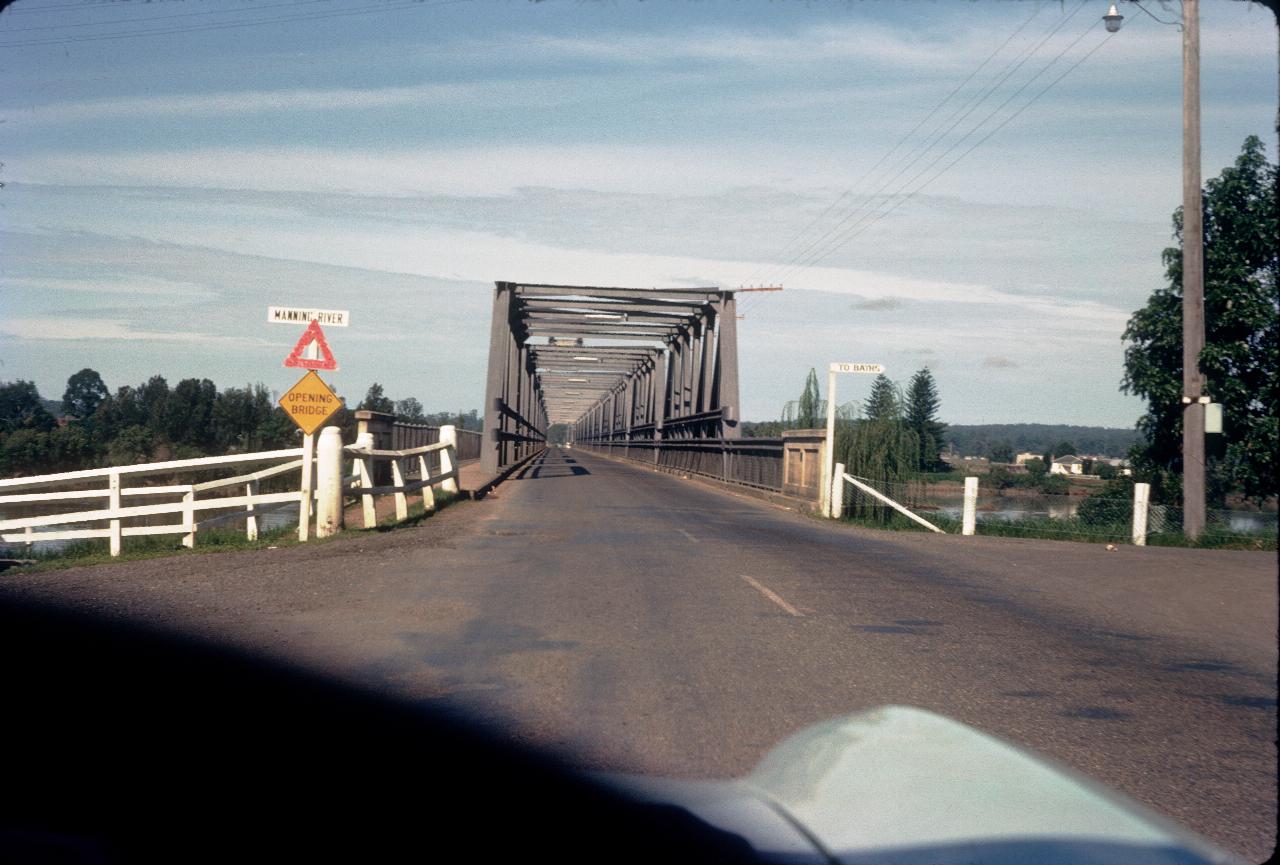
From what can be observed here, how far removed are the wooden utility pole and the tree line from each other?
1147 cm

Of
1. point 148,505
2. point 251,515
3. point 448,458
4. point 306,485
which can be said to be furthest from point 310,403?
point 448,458

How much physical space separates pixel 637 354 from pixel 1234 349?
2106 inches

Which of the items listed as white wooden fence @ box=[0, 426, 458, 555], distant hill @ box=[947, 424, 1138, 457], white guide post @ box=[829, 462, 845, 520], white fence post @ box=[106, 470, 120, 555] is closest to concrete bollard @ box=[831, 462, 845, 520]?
white guide post @ box=[829, 462, 845, 520]

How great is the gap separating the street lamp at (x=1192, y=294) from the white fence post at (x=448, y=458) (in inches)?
727

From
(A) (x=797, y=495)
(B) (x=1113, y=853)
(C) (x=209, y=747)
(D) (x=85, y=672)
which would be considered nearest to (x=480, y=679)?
(C) (x=209, y=747)

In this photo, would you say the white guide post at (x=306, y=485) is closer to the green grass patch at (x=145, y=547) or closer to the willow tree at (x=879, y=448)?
the green grass patch at (x=145, y=547)

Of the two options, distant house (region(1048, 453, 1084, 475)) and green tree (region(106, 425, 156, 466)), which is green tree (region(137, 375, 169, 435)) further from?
distant house (region(1048, 453, 1084, 475))

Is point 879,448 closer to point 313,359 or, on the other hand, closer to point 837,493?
point 837,493

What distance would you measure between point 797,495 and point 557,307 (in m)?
17.7

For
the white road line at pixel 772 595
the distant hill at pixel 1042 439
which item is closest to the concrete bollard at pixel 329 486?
the white road line at pixel 772 595

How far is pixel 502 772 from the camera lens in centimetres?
324

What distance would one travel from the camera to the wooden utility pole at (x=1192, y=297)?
6.32 feet

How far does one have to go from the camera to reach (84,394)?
1638 cm

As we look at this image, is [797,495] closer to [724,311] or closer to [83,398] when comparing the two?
[724,311]
